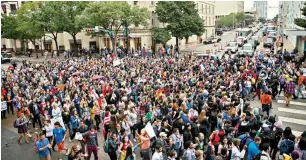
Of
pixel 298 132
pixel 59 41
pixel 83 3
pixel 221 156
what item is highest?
pixel 83 3

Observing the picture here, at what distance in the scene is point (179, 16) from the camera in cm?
4166

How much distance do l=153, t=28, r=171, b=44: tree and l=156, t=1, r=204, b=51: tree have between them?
741 mm

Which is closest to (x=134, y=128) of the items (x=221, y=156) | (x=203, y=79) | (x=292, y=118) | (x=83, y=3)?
(x=221, y=156)

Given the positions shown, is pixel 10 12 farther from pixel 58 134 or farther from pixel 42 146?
pixel 42 146

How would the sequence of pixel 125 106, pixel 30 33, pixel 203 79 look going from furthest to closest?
pixel 30 33 → pixel 203 79 → pixel 125 106

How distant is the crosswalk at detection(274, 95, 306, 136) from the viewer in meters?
12.3

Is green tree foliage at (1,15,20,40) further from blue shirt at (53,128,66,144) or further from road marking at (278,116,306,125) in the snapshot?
road marking at (278,116,306,125)

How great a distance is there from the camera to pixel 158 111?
1095 cm

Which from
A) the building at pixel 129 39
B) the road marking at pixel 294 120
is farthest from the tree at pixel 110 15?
the road marking at pixel 294 120

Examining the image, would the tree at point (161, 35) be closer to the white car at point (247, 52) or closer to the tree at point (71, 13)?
the tree at point (71, 13)

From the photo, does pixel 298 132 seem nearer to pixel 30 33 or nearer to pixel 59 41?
pixel 30 33

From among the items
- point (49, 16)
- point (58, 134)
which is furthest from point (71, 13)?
point (58, 134)

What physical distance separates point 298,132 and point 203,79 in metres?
5.89

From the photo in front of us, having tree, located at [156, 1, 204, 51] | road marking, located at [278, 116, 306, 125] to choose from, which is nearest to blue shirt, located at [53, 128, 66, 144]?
road marking, located at [278, 116, 306, 125]
